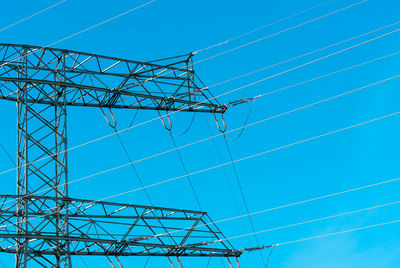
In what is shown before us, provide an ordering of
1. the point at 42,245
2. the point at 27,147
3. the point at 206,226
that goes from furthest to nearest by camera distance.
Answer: the point at 206,226 → the point at 27,147 → the point at 42,245

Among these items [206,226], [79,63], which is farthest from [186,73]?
[206,226]

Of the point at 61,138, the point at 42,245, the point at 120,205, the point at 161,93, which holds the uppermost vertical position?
the point at 161,93

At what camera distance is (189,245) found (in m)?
24.9

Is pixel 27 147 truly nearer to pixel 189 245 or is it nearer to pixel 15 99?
pixel 15 99

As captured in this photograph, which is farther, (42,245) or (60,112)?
(60,112)

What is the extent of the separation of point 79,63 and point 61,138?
265cm

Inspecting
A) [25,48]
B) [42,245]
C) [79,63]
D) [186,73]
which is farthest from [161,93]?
[42,245]

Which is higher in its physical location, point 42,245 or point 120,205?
point 120,205

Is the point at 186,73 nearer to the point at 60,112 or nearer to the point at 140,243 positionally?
the point at 60,112

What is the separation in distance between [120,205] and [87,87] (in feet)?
13.1

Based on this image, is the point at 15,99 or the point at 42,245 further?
the point at 15,99

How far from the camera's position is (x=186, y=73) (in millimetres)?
26125

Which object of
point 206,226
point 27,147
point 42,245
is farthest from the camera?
point 206,226

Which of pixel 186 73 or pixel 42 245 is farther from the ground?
pixel 186 73
